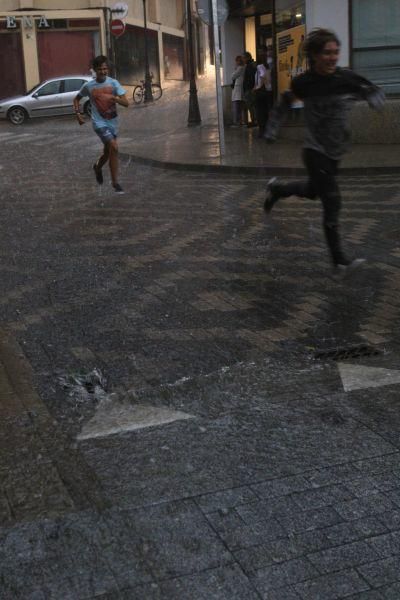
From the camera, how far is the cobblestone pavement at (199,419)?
8.19 ft

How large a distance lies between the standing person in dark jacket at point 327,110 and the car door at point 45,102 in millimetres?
24175

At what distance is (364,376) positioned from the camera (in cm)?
409

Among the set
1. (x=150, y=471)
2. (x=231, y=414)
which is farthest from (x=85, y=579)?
(x=231, y=414)

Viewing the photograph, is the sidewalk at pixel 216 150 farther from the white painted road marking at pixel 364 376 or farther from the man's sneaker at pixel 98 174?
the white painted road marking at pixel 364 376

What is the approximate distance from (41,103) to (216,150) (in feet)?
47.5

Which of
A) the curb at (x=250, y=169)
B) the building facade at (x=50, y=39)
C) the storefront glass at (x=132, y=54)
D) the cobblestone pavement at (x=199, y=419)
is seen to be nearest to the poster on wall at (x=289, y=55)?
the curb at (x=250, y=169)

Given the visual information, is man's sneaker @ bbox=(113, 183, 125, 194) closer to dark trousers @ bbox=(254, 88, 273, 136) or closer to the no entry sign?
dark trousers @ bbox=(254, 88, 273, 136)

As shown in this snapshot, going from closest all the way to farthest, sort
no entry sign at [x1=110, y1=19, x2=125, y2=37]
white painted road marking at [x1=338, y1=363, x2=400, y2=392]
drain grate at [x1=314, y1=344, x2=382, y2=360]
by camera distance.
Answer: white painted road marking at [x1=338, y1=363, x2=400, y2=392], drain grate at [x1=314, y1=344, x2=382, y2=360], no entry sign at [x1=110, y1=19, x2=125, y2=37]

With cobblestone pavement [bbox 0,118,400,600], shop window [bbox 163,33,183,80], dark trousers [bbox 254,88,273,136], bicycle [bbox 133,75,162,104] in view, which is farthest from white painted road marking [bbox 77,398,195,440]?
shop window [bbox 163,33,183,80]

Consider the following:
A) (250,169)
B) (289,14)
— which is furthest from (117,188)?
(289,14)

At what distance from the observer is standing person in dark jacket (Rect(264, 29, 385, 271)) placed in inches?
223

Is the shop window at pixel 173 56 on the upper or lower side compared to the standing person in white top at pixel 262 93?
upper

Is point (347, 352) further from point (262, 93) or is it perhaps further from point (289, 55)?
point (289, 55)

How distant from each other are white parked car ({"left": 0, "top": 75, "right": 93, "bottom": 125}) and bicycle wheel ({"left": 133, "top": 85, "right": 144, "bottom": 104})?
643 cm
